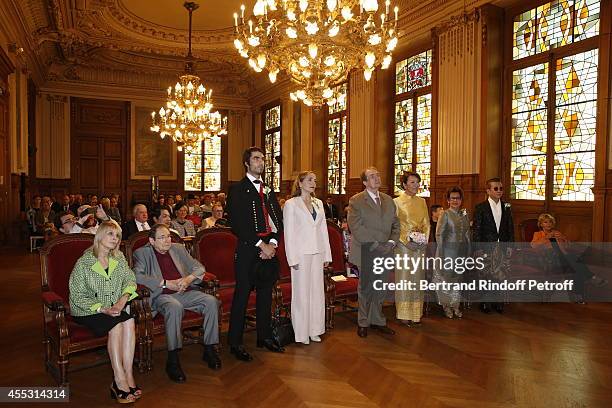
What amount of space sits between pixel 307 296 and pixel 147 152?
12959 mm

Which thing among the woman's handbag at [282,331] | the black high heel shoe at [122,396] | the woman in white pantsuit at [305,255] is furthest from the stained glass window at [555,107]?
the black high heel shoe at [122,396]

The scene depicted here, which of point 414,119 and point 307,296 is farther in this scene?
point 414,119

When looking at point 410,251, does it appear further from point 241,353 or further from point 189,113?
point 189,113

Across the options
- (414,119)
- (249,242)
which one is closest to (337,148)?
(414,119)

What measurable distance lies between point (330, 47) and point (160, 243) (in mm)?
2911

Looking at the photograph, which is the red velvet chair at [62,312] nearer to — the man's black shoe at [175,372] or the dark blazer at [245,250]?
the man's black shoe at [175,372]

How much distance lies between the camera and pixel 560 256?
5539 millimetres

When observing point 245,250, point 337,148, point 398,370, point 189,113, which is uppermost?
point 189,113

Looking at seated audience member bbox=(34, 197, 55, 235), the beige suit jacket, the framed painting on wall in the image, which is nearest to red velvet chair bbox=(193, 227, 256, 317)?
the beige suit jacket

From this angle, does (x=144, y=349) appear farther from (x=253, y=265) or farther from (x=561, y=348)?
(x=561, y=348)

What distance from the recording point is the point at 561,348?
400 centimetres

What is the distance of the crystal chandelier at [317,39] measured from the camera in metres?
5.04

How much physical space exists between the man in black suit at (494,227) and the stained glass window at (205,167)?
12.3 m

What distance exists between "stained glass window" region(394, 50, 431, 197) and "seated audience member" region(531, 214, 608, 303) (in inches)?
135
